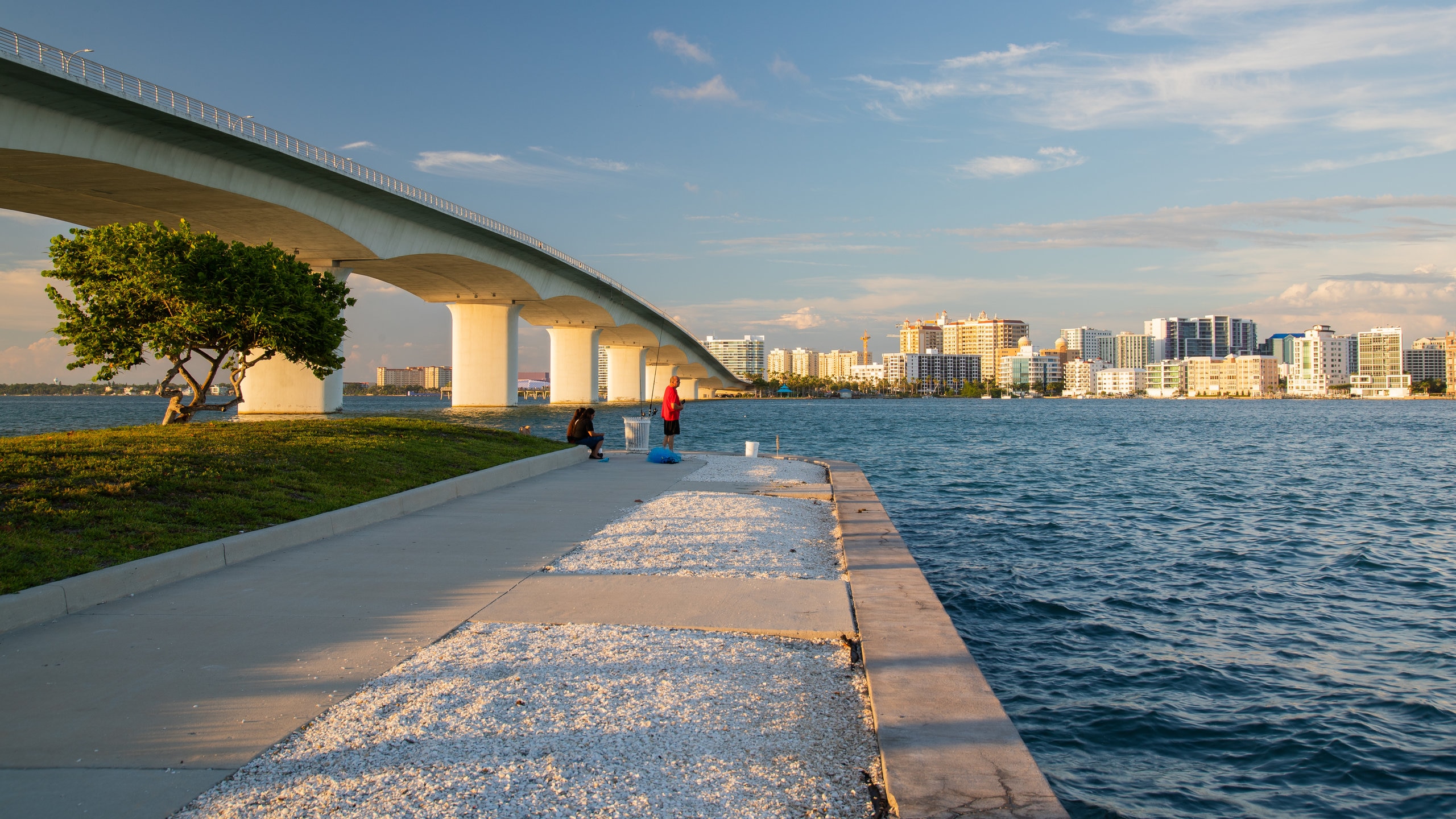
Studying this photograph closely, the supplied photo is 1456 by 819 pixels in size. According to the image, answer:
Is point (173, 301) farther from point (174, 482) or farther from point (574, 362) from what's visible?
point (574, 362)

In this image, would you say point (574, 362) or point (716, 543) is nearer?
point (716, 543)

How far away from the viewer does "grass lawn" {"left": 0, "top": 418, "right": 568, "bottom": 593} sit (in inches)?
306

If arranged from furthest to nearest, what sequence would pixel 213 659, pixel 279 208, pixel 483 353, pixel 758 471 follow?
pixel 483 353 → pixel 279 208 → pixel 758 471 → pixel 213 659

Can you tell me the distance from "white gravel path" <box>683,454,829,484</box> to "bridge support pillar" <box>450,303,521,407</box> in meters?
50.6

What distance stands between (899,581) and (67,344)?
71.7ft

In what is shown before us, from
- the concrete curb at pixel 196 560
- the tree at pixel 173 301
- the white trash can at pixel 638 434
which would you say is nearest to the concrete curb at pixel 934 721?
the concrete curb at pixel 196 560

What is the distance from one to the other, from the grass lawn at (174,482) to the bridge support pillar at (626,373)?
9715 cm

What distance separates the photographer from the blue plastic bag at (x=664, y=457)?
19953mm

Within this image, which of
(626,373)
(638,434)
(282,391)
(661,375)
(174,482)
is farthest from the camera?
(661,375)

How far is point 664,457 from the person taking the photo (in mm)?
19969

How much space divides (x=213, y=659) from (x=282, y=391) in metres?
46.2

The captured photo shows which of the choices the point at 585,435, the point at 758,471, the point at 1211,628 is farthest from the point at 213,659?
the point at 585,435

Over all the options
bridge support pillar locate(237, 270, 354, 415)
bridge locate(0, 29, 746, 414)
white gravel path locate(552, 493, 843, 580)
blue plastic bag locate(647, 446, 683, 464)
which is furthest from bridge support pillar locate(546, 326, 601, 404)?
white gravel path locate(552, 493, 843, 580)

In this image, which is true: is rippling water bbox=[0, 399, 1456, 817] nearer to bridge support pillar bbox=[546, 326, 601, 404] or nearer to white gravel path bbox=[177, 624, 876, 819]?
white gravel path bbox=[177, 624, 876, 819]
